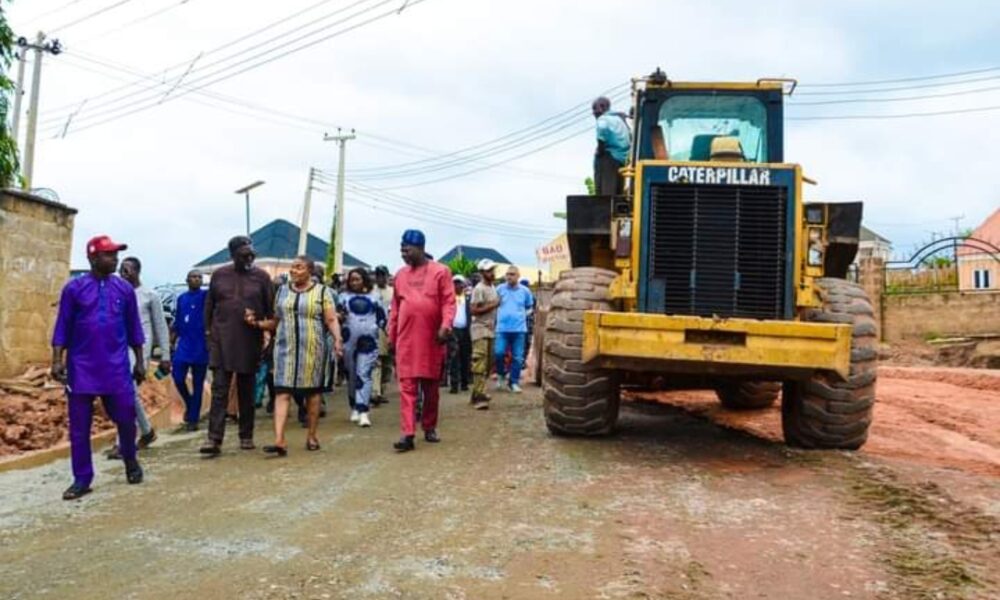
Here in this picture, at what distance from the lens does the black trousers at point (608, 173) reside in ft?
27.1

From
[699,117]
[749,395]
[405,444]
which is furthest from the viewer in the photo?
[749,395]

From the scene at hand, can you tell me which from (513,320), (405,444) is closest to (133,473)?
(405,444)

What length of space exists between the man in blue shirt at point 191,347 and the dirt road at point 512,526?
4.83 feet

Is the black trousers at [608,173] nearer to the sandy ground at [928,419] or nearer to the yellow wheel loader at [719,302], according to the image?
the yellow wheel loader at [719,302]

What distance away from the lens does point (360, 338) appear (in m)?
9.00

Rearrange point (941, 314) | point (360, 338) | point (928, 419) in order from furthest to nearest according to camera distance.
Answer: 1. point (941, 314)
2. point (928, 419)
3. point (360, 338)

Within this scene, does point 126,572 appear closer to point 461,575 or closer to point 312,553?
point 312,553

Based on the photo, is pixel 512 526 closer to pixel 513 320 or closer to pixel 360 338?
pixel 360 338

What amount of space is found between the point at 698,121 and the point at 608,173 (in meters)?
0.94

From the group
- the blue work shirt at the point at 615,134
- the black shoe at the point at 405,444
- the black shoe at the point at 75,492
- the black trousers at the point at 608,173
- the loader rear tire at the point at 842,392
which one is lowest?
the black shoe at the point at 75,492

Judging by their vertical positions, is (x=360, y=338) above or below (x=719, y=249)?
below

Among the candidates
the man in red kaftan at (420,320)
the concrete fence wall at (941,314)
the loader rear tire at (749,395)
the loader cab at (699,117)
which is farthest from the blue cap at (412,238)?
the concrete fence wall at (941,314)

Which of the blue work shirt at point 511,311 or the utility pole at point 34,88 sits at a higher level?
the utility pole at point 34,88

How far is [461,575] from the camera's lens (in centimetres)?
380
